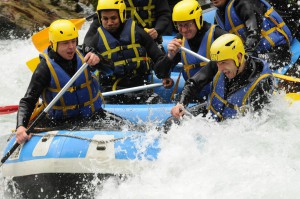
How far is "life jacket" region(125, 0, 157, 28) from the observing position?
7.19m

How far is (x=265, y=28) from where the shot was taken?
6543mm

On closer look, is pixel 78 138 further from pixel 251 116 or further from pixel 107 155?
pixel 251 116

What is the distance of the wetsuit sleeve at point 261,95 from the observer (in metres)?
4.62

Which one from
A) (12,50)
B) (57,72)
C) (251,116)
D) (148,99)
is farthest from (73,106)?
(12,50)

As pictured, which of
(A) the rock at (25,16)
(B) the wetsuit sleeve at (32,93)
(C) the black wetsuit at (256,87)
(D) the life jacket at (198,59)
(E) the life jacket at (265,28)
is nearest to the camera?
(C) the black wetsuit at (256,87)

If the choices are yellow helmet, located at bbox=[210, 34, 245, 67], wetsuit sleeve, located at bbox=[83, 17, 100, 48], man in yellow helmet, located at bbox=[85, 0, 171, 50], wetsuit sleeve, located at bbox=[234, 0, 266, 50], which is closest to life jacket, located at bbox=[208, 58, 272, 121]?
yellow helmet, located at bbox=[210, 34, 245, 67]

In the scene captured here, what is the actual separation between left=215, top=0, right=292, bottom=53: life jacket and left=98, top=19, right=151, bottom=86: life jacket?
116cm

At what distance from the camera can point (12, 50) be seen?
35.3 feet

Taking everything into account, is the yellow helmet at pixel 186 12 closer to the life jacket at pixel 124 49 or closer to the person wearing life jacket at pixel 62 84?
the life jacket at pixel 124 49

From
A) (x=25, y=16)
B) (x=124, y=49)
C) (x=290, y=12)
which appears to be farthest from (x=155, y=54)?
(x=25, y=16)

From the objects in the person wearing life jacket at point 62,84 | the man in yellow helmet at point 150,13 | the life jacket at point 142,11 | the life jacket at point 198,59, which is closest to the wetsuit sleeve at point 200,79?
the life jacket at point 198,59

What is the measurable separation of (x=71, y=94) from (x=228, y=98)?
1.43 meters

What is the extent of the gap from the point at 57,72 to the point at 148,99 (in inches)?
55.2

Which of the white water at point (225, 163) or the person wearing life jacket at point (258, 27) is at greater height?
the person wearing life jacket at point (258, 27)
